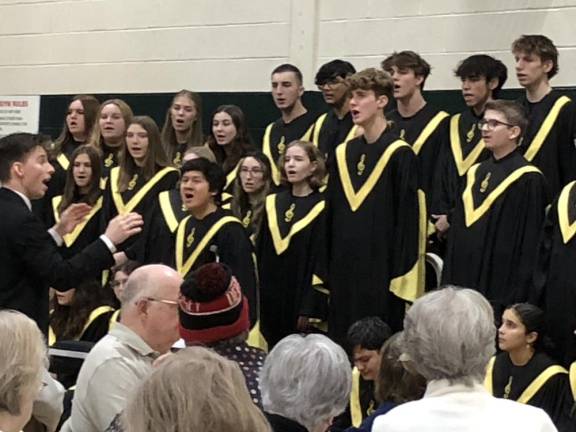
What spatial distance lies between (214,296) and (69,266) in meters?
1.68

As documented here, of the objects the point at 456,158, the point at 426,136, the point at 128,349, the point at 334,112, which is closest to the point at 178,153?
the point at 334,112

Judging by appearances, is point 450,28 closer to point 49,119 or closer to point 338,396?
point 49,119

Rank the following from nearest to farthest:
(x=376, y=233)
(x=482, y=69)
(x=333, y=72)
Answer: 1. (x=376, y=233)
2. (x=482, y=69)
3. (x=333, y=72)

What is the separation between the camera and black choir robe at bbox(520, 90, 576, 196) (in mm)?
6719

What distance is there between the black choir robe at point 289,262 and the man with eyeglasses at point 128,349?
329cm

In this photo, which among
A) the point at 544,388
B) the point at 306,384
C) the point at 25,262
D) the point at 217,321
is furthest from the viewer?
the point at 544,388

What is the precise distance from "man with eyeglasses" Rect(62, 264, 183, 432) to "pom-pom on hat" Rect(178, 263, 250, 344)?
0.27 meters

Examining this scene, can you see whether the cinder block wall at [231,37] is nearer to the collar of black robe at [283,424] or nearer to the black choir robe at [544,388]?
the black choir robe at [544,388]

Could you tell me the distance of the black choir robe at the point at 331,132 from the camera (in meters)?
7.68

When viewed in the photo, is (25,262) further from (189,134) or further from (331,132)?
(189,134)

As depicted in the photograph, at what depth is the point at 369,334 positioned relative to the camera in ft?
19.7

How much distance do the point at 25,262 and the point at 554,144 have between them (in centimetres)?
338

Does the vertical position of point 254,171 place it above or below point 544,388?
above

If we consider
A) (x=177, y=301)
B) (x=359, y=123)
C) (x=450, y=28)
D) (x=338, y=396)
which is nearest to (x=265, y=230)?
(x=359, y=123)
